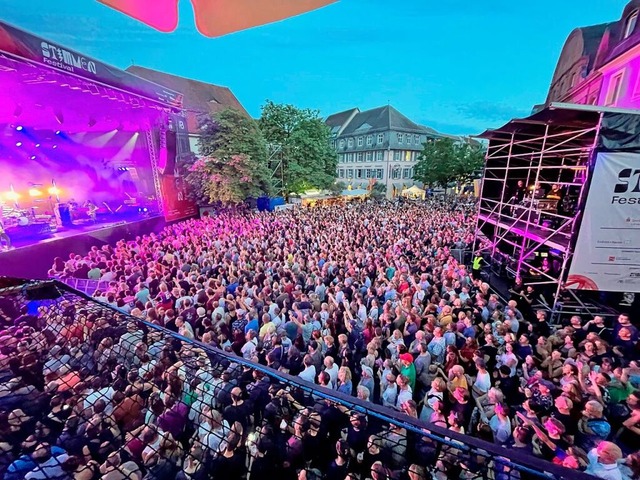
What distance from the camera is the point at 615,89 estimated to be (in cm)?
1151

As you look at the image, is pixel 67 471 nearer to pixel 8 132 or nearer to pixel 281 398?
pixel 281 398

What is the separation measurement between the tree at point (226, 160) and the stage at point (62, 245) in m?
3.97

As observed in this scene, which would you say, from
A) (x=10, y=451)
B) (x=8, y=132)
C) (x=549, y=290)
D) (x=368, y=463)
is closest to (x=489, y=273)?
(x=549, y=290)

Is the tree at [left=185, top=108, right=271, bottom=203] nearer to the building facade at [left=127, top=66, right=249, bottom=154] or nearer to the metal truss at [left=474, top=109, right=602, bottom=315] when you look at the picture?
the building facade at [left=127, top=66, right=249, bottom=154]

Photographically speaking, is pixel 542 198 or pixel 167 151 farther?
pixel 167 151

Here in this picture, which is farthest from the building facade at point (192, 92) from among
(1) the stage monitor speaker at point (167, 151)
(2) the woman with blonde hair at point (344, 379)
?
(2) the woman with blonde hair at point (344, 379)

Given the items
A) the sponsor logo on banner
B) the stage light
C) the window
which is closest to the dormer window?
the window

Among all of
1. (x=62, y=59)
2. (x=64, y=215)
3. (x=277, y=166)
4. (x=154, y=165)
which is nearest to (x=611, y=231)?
(x=62, y=59)

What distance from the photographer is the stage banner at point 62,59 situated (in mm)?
6650

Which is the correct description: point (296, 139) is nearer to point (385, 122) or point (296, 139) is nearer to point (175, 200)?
point (175, 200)

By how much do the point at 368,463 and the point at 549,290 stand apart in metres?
7.71

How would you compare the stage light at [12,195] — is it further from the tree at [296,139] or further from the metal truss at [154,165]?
the tree at [296,139]

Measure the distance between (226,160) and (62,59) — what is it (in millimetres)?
8996

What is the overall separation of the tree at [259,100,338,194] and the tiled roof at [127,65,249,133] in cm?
765
